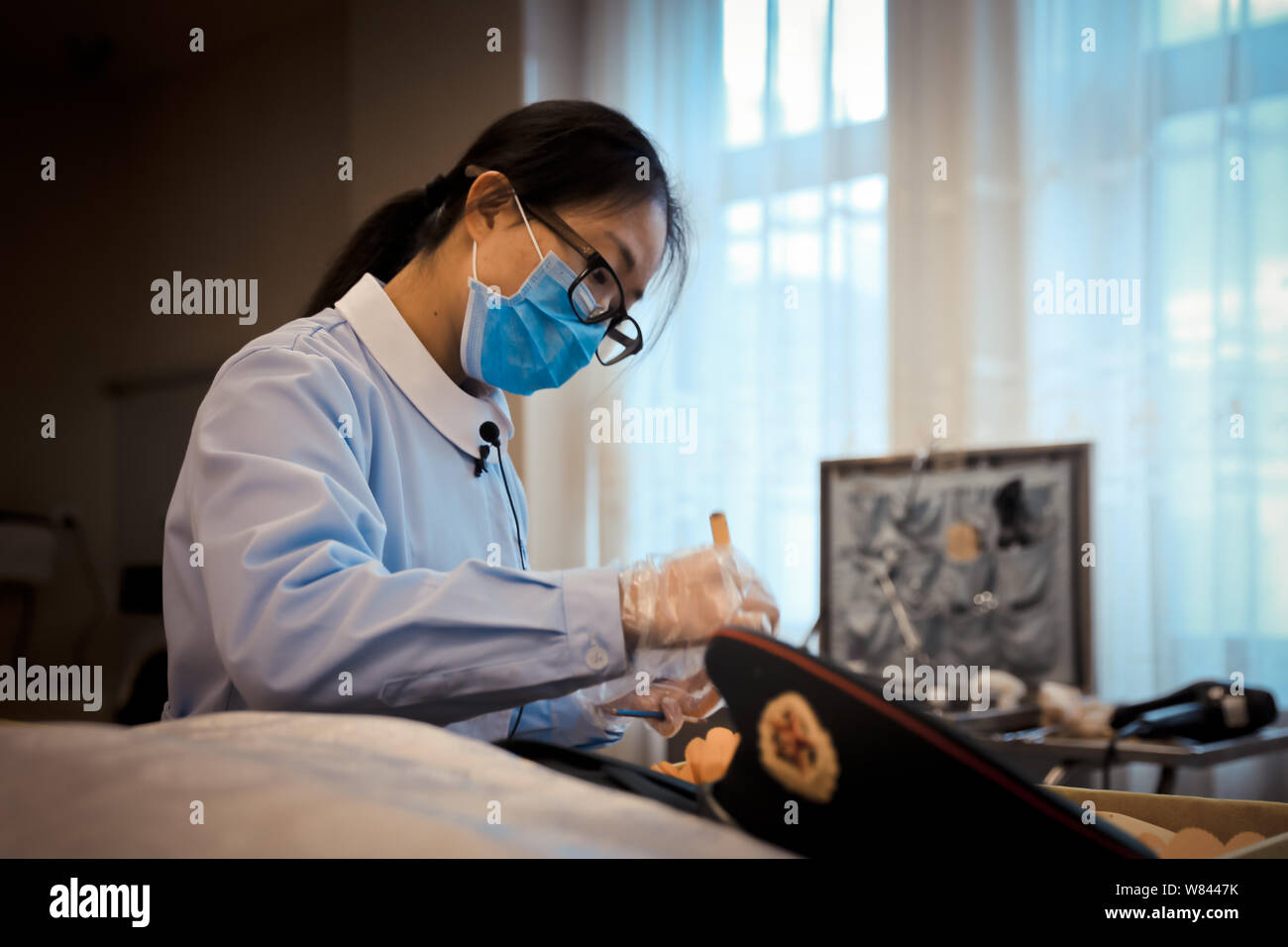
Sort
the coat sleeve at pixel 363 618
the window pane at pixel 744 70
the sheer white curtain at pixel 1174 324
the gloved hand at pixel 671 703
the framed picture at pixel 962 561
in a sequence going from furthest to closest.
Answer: the window pane at pixel 744 70
the sheer white curtain at pixel 1174 324
the framed picture at pixel 962 561
the gloved hand at pixel 671 703
the coat sleeve at pixel 363 618

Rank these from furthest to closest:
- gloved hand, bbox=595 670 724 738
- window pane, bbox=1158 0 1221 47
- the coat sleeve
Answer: window pane, bbox=1158 0 1221 47, gloved hand, bbox=595 670 724 738, the coat sleeve

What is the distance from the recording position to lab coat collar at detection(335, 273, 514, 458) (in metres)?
0.97

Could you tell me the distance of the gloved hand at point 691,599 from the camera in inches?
25.5

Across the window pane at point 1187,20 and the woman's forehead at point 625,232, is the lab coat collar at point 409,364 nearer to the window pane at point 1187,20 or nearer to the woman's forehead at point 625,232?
the woman's forehead at point 625,232

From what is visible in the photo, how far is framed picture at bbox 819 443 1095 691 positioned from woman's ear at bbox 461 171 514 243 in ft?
4.61

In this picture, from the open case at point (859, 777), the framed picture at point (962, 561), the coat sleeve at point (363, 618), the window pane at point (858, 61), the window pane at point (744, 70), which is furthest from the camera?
the window pane at point (744, 70)

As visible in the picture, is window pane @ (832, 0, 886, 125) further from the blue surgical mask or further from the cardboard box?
the cardboard box

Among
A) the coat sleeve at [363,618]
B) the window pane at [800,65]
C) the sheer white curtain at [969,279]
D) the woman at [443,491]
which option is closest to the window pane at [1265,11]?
the sheer white curtain at [969,279]

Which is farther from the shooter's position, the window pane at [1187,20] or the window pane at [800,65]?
the window pane at [800,65]

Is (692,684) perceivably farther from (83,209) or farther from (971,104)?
(83,209)

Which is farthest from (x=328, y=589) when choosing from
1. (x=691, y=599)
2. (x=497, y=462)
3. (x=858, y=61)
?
(x=858, y=61)


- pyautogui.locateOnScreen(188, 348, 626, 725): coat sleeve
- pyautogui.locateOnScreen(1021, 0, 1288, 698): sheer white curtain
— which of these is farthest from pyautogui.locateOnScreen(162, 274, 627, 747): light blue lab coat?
pyautogui.locateOnScreen(1021, 0, 1288, 698): sheer white curtain

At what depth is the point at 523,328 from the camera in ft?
3.57

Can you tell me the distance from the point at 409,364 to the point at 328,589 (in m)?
0.39
